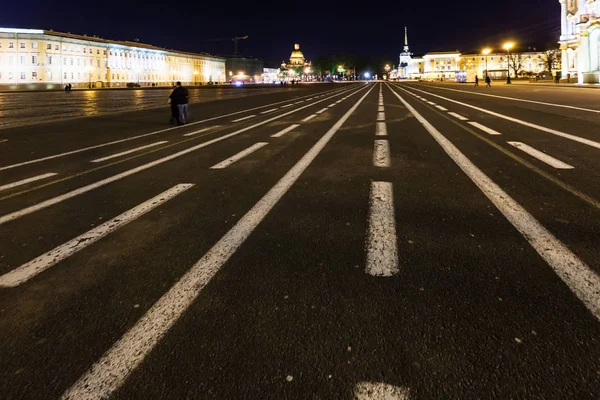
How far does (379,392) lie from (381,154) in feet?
25.3

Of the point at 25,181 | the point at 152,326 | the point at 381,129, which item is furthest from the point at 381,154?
the point at 152,326

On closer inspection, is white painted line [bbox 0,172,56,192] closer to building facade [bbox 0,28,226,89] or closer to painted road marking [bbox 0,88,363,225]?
painted road marking [bbox 0,88,363,225]

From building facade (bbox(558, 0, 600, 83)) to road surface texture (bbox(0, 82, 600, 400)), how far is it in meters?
60.7

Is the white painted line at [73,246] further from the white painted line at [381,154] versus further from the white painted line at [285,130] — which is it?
the white painted line at [285,130]

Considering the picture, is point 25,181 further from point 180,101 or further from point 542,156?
point 180,101

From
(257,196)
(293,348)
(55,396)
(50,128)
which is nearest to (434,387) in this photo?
(293,348)

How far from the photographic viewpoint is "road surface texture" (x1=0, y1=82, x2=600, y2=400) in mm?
2516

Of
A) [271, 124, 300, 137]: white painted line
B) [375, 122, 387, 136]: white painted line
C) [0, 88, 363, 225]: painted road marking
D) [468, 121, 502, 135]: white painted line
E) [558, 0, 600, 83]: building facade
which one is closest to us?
[0, 88, 363, 225]: painted road marking

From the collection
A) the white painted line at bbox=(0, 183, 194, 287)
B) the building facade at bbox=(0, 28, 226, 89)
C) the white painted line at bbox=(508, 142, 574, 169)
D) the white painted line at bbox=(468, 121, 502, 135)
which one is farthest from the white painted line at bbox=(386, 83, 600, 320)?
the building facade at bbox=(0, 28, 226, 89)

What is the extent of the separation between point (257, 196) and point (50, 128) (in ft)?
49.6

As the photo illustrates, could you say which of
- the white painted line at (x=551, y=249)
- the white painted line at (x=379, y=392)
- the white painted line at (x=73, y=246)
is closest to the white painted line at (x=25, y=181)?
the white painted line at (x=73, y=246)

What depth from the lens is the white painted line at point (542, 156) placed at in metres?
8.05

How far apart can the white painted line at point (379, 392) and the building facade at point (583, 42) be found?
211 feet

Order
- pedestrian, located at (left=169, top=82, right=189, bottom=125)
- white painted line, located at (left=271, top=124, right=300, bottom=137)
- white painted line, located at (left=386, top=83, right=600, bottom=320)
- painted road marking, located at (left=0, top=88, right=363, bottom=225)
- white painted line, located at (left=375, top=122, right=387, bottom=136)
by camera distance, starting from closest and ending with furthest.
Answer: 1. white painted line, located at (left=386, top=83, right=600, bottom=320)
2. painted road marking, located at (left=0, top=88, right=363, bottom=225)
3. white painted line, located at (left=375, top=122, right=387, bottom=136)
4. white painted line, located at (left=271, top=124, right=300, bottom=137)
5. pedestrian, located at (left=169, top=82, right=189, bottom=125)
